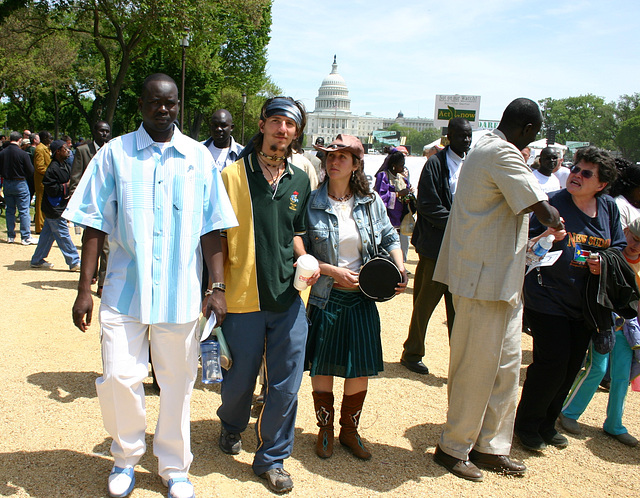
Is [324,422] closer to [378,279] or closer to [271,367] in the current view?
[271,367]

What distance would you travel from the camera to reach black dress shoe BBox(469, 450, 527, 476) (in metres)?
3.63

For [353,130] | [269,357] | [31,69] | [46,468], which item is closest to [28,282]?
[46,468]

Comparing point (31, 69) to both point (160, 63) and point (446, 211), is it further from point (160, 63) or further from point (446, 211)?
point (446, 211)

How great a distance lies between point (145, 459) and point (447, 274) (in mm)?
2268

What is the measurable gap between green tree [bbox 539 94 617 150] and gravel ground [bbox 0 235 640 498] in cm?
10250

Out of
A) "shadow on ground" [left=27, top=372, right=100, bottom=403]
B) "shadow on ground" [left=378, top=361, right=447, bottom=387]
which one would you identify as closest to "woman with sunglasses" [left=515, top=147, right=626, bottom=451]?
"shadow on ground" [left=378, top=361, right=447, bottom=387]

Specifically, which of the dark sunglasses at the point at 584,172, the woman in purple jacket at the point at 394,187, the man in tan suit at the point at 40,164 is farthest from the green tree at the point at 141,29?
the dark sunglasses at the point at 584,172

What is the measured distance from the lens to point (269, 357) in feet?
10.7

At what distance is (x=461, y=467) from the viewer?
3570 mm

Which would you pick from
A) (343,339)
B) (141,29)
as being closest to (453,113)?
(141,29)

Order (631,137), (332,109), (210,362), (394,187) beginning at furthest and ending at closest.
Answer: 1. (332,109)
2. (631,137)
3. (394,187)
4. (210,362)

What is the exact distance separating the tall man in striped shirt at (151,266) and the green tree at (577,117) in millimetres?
104232

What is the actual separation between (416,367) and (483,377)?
1.96 m

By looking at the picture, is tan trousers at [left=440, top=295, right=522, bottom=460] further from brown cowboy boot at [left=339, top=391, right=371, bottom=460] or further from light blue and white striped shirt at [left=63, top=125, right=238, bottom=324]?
light blue and white striped shirt at [left=63, top=125, right=238, bottom=324]
